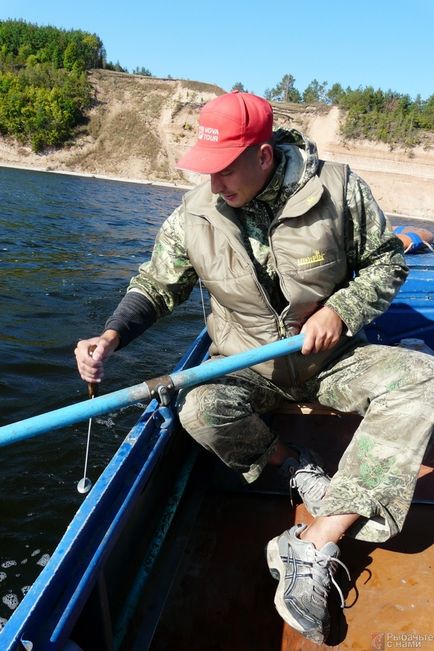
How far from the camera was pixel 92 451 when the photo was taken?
392 centimetres

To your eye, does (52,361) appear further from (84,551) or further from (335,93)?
(335,93)

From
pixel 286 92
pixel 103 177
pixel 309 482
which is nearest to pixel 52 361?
pixel 309 482

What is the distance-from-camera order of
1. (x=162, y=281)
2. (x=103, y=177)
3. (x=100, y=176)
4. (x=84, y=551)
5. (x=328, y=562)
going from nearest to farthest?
1. (x=84, y=551)
2. (x=328, y=562)
3. (x=162, y=281)
4. (x=103, y=177)
5. (x=100, y=176)

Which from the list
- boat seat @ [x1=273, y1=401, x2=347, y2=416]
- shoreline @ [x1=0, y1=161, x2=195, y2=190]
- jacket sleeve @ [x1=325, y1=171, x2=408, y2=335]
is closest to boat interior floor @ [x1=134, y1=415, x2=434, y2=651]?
boat seat @ [x1=273, y1=401, x2=347, y2=416]

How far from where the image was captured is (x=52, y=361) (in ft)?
18.0

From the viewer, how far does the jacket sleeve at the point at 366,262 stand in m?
2.22

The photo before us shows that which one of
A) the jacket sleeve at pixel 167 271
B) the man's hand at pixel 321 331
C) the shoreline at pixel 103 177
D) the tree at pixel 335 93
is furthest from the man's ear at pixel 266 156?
the tree at pixel 335 93

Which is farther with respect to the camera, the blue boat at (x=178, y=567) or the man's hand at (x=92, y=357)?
the man's hand at (x=92, y=357)

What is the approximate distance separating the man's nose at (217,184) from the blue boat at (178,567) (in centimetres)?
77

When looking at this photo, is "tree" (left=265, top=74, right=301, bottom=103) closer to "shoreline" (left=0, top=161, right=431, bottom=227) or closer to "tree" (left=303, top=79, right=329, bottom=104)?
"tree" (left=303, top=79, right=329, bottom=104)

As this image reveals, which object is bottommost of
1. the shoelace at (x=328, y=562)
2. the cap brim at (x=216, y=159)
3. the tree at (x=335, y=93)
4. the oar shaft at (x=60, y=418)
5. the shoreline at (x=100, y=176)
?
the shoreline at (x=100, y=176)

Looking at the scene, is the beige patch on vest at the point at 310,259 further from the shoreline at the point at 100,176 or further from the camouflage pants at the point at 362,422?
the shoreline at the point at 100,176

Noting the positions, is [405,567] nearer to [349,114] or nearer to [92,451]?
[92,451]

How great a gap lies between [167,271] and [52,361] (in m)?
3.43
